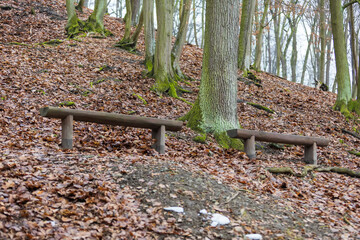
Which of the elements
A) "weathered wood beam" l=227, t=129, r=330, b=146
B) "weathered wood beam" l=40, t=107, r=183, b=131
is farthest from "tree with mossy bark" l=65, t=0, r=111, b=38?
"weathered wood beam" l=227, t=129, r=330, b=146

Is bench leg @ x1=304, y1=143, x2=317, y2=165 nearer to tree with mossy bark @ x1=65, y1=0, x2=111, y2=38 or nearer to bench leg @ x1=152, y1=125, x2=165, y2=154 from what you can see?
bench leg @ x1=152, y1=125, x2=165, y2=154

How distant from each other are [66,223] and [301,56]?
52.5 meters

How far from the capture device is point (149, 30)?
38.6ft

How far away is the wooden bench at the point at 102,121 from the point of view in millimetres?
5742

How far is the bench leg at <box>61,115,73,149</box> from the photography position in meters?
5.88

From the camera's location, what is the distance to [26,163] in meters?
4.76

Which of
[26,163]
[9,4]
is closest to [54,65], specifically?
[26,163]

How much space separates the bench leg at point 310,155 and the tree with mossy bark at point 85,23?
34.7 ft

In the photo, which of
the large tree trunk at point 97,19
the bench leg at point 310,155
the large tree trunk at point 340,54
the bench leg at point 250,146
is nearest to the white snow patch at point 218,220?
the bench leg at point 250,146

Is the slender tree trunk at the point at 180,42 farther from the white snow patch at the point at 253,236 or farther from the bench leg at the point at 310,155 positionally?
the white snow patch at the point at 253,236

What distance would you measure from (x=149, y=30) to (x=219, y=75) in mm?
4748

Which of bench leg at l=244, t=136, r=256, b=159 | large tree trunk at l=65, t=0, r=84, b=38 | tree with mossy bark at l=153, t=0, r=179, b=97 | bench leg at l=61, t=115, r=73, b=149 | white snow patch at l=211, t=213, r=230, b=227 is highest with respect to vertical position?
large tree trunk at l=65, t=0, r=84, b=38

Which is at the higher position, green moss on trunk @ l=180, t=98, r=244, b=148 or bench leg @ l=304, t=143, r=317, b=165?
green moss on trunk @ l=180, t=98, r=244, b=148

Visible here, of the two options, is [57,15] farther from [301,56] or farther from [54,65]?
[301,56]
